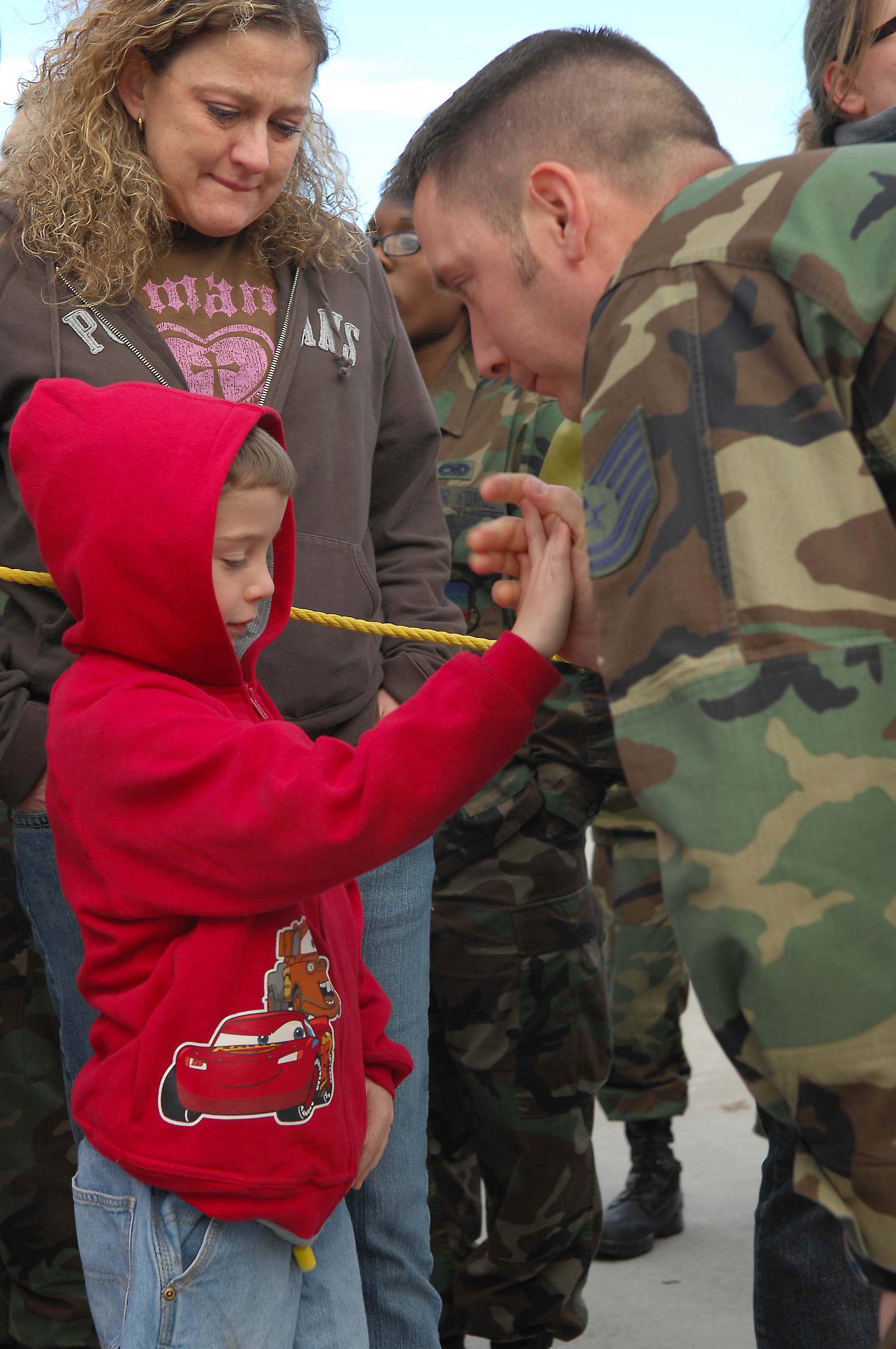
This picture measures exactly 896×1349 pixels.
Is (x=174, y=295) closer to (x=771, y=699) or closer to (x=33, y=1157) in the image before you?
(x=771, y=699)

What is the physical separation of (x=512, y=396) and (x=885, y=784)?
2.01 m

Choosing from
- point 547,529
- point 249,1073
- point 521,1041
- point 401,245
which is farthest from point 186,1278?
point 401,245

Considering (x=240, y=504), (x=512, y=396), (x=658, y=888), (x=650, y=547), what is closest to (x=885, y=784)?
(x=650, y=547)

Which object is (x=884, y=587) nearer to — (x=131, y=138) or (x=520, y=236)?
(x=520, y=236)

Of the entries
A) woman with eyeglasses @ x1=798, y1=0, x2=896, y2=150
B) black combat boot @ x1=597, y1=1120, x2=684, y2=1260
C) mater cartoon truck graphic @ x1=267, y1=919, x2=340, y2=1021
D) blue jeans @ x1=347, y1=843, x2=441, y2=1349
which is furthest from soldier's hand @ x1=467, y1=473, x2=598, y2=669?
black combat boot @ x1=597, y1=1120, x2=684, y2=1260

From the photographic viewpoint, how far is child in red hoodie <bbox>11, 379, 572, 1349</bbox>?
57.8 inches

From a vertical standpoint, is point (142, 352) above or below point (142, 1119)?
above

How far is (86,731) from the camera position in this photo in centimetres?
155

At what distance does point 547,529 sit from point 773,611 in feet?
1.57

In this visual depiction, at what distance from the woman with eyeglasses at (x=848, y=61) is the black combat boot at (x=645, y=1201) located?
7.50ft

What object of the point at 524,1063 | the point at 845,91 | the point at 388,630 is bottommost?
the point at 524,1063

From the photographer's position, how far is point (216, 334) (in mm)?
1990

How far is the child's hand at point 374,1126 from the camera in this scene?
173 cm

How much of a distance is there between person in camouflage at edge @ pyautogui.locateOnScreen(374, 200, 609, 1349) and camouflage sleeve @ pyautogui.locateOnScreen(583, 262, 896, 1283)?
1557 mm
